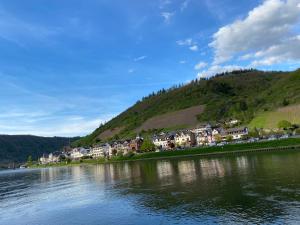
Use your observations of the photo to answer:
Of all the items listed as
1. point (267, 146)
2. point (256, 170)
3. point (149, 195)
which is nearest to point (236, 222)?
point (149, 195)

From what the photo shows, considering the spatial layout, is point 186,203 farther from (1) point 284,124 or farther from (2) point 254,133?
(1) point 284,124

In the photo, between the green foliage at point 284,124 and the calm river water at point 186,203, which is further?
the green foliage at point 284,124

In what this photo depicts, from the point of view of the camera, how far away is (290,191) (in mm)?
46344

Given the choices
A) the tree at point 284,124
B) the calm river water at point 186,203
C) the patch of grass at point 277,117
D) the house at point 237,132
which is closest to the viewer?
the calm river water at point 186,203

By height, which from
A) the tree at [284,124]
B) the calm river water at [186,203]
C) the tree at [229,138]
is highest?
the tree at [284,124]

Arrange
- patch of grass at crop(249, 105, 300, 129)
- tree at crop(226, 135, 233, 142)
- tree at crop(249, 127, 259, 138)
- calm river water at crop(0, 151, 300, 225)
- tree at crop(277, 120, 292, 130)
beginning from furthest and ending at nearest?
tree at crop(226, 135, 233, 142), patch of grass at crop(249, 105, 300, 129), tree at crop(249, 127, 259, 138), tree at crop(277, 120, 292, 130), calm river water at crop(0, 151, 300, 225)

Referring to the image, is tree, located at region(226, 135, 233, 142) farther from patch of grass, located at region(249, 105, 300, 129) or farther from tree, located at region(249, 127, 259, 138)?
patch of grass, located at region(249, 105, 300, 129)

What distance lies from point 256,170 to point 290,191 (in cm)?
2503

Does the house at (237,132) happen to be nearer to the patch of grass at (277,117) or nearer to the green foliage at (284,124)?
the patch of grass at (277,117)

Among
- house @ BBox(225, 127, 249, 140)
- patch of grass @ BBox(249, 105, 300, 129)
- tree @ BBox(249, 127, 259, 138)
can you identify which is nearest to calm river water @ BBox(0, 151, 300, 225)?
tree @ BBox(249, 127, 259, 138)

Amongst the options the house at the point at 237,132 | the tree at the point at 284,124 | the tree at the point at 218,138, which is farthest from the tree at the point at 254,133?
the tree at the point at 218,138

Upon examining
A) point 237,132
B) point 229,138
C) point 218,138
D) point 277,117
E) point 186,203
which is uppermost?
point 277,117

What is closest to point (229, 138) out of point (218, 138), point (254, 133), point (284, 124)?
point (218, 138)

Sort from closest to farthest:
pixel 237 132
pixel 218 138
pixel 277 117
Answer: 1. pixel 277 117
2. pixel 237 132
3. pixel 218 138
